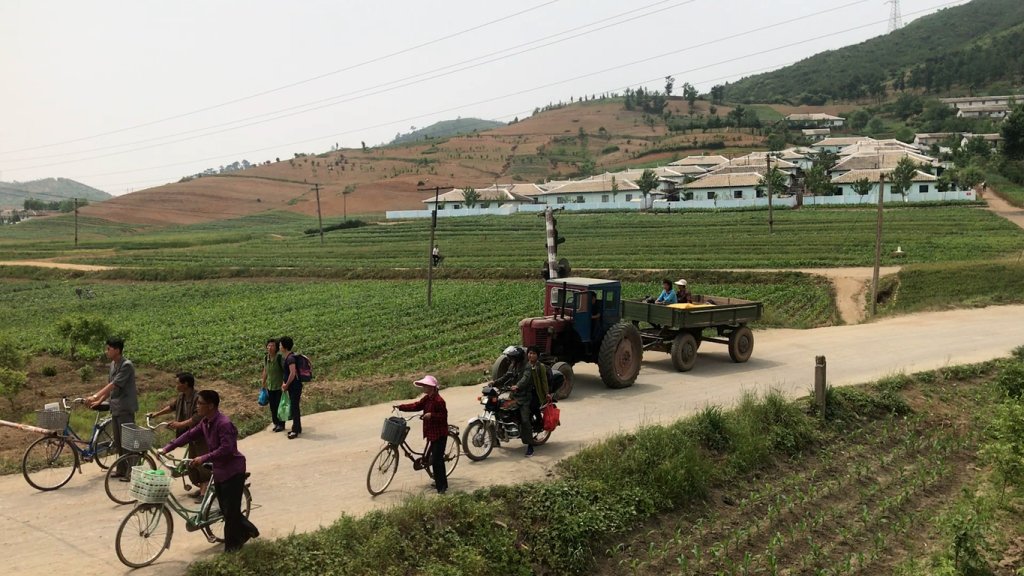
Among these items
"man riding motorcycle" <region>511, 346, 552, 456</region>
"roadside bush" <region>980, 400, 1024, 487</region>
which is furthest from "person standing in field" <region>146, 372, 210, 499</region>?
"roadside bush" <region>980, 400, 1024, 487</region>

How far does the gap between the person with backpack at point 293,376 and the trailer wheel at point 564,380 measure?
494 cm

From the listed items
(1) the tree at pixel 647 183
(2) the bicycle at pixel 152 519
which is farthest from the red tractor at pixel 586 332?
(1) the tree at pixel 647 183

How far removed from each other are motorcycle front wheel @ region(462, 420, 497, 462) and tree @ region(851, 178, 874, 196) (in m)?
80.8

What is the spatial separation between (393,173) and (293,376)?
147 m

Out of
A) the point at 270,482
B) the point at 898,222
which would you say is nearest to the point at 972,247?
the point at 898,222

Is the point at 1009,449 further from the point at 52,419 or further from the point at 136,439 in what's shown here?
the point at 52,419

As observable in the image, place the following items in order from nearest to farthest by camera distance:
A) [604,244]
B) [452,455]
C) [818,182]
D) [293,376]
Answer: [452,455] → [293,376] → [604,244] → [818,182]

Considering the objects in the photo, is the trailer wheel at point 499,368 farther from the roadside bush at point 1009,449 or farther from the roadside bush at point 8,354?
the roadside bush at point 8,354

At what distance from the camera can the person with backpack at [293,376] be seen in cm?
1385

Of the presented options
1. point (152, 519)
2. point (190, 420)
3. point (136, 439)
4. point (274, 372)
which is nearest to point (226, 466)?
point (152, 519)

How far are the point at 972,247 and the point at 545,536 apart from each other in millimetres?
43065

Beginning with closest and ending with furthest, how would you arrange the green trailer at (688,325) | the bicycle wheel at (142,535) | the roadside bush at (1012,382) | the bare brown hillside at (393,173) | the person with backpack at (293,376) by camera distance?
the bicycle wheel at (142,535)
the person with backpack at (293,376)
the roadside bush at (1012,382)
the green trailer at (688,325)
the bare brown hillside at (393,173)

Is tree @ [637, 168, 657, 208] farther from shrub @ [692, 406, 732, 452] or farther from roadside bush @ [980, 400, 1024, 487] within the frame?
shrub @ [692, 406, 732, 452]

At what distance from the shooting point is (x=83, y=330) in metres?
22.5
